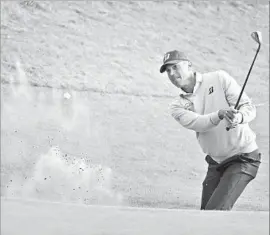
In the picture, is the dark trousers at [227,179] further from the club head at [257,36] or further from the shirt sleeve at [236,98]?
the club head at [257,36]

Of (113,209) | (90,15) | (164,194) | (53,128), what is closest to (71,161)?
(53,128)

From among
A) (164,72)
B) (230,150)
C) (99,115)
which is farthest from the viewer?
(99,115)

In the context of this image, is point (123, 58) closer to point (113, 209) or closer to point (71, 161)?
point (71, 161)

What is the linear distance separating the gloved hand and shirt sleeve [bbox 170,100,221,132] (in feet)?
0.07

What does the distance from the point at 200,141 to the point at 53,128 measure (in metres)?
0.57

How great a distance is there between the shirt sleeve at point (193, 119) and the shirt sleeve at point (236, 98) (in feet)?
0.26

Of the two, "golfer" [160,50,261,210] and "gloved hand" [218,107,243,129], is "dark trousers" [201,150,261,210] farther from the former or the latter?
"gloved hand" [218,107,243,129]

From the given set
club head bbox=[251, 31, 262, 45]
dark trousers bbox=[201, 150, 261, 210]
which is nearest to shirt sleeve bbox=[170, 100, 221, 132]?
dark trousers bbox=[201, 150, 261, 210]

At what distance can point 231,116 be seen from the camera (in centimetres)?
198

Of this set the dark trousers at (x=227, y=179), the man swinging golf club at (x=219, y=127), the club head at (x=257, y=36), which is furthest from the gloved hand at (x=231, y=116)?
the club head at (x=257, y=36)

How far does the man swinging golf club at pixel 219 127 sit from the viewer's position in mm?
2010

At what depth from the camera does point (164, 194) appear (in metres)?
2.27

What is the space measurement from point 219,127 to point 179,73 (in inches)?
9.6

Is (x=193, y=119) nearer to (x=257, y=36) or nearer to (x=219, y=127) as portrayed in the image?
(x=219, y=127)
